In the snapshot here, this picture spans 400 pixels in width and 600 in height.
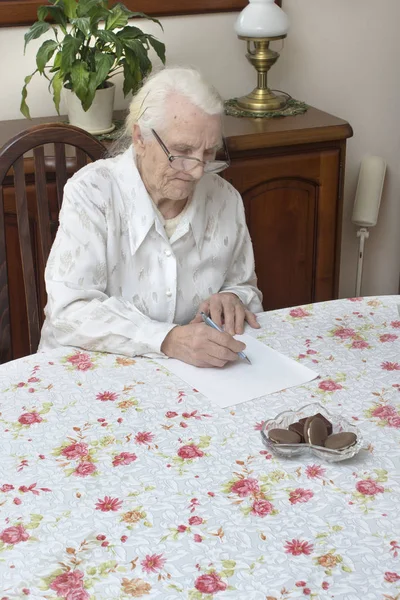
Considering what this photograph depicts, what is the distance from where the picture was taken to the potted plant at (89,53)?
86.0 inches

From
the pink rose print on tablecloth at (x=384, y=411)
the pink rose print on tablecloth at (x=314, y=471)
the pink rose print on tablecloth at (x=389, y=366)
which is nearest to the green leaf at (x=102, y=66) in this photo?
the pink rose print on tablecloth at (x=389, y=366)

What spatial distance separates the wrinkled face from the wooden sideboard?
617mm

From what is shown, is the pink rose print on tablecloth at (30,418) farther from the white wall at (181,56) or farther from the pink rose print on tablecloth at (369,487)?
the white wall at (181,56)

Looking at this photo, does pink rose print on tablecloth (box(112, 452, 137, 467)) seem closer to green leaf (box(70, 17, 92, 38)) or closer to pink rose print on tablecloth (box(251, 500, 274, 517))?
pink rose print on tablecloth (box(251, 500, 274, 517))

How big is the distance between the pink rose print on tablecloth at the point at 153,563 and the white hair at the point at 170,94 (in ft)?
3.14

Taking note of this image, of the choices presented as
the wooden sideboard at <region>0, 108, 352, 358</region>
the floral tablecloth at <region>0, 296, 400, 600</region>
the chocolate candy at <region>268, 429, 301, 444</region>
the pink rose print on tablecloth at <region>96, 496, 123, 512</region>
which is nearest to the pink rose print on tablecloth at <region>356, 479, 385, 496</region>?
the floral tablecloth at <region>0, 296, 400, 600</region>

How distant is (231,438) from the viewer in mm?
1280

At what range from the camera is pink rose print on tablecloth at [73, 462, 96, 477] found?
1.19m

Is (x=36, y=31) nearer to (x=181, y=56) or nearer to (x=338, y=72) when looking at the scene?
(x=181, y=56)

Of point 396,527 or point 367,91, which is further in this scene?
point 367,91

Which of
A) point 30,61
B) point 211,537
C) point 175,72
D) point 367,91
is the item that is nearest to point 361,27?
point 367,91

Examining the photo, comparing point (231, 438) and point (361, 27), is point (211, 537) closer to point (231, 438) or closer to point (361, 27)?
point (231, 438)

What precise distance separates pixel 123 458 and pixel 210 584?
11.7 inches

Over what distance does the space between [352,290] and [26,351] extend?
1.46 m
